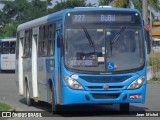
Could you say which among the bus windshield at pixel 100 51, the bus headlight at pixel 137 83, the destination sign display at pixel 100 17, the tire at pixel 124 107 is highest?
the destination sign display at pixel 100 17

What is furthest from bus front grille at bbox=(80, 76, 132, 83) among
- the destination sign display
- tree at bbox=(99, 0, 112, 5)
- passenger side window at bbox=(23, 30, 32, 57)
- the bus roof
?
tree at bbox=(99, 0, 112, 5)

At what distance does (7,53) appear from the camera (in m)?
55.4

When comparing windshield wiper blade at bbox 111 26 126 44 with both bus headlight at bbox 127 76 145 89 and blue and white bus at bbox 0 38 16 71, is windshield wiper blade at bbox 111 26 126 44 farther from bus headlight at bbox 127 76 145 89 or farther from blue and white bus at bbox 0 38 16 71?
blue and white bus at bbox 0 38 16 71

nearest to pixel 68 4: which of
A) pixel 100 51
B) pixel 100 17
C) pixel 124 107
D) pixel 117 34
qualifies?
pixel 124 107

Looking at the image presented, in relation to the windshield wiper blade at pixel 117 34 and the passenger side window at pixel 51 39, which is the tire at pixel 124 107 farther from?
the passenger side window at pixel 51 39

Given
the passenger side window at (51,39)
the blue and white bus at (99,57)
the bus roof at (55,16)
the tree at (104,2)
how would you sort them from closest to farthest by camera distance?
the blue and white bus at (99,57), the bus roof at (55,16), the passenger side window at (51,39), the tree at (104,2)

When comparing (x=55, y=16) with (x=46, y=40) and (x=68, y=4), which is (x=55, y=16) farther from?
(x=68, y=4)

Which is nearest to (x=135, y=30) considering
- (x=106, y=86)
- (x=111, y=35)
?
(x=111, y=35)

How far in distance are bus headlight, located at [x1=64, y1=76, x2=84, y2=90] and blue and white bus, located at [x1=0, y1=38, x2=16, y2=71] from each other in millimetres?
38932

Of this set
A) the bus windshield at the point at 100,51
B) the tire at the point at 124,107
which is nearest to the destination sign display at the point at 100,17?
the bus windshield at the point at 100,51

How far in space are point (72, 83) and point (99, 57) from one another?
1.01 meters

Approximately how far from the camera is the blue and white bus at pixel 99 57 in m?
16.2

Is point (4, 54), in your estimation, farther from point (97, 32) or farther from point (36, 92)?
point (97, 32)

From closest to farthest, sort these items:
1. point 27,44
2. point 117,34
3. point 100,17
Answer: point 117,34 → point 100,17 → point 27,44
